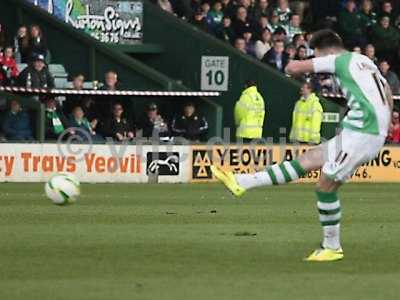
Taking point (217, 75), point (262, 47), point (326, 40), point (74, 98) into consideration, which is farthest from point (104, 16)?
point (326, 40)

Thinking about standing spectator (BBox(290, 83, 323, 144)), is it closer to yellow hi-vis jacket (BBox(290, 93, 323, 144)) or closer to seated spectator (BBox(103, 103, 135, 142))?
A: yellow hi-vis jacket (BBox(290, 93, 323, 144))

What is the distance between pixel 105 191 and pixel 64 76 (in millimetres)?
6238

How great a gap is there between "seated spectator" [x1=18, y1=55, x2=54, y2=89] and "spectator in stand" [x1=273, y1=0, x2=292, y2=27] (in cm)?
673

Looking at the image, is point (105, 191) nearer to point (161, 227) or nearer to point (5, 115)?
point (5, 115)

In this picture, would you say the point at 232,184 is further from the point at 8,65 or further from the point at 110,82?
the point at 110,82

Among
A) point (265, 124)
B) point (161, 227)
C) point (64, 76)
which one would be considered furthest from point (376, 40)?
point (161, 227)

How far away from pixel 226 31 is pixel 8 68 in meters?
5.70

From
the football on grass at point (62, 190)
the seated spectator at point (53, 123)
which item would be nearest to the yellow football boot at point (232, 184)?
the football on grass at point (62, 190)

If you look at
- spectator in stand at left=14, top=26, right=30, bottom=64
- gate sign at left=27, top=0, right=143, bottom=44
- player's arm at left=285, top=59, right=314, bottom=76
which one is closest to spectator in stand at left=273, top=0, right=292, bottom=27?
gate sign at left=27, top=0, right=143, bottom=44

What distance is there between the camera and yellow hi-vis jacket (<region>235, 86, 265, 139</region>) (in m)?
26.5

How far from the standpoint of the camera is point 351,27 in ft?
101

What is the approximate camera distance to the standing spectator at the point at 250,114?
26516 millimetres

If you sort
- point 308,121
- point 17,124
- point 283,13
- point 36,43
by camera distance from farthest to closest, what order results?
point 283,13, point 308,121, point 36,43, point 17,124

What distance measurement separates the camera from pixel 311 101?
26.8 metres
